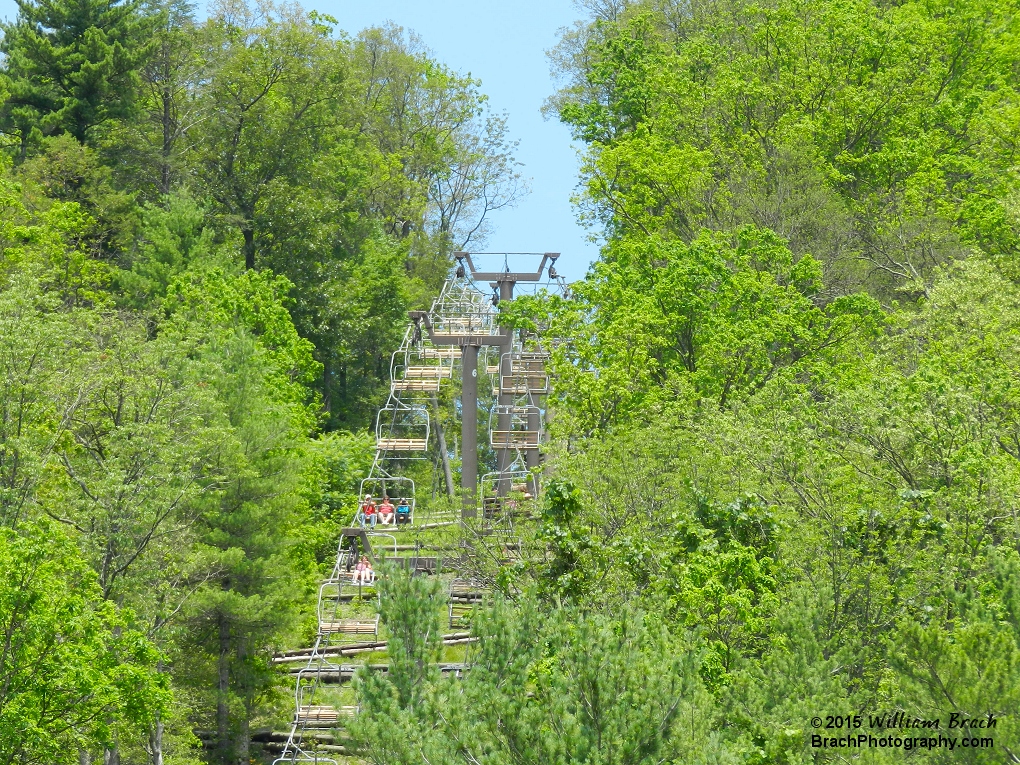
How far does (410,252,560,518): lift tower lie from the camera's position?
39781mm

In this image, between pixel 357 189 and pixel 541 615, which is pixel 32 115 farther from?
pixel 541 615

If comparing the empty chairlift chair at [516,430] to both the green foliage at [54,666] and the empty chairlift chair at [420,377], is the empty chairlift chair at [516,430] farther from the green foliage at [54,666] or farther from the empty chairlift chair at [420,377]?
the green foliage at [54,666]

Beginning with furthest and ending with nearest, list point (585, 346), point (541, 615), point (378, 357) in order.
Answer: point (378, 357) → point (585, 346) → point (541, 615)

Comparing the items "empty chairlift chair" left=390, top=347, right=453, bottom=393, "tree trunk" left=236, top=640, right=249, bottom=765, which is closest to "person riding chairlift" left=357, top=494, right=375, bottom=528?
"empty chairlift chair" left=390, top=347, right=453, bottom=393

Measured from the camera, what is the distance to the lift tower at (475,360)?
1566 inches

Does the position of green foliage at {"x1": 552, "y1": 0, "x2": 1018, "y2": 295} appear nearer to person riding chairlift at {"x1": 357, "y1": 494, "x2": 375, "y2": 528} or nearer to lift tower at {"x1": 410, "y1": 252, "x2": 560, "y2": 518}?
lift tower at {"x1": 410, "y1": 252, "x2": 560, "y2": 518}

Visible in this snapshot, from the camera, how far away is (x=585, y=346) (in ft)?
122

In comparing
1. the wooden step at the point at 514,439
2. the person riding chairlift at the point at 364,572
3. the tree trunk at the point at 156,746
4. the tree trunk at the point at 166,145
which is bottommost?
the tree trunk at the point at 156,746

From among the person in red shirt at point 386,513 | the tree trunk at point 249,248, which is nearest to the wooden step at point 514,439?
the person in red shirt at point 386,513

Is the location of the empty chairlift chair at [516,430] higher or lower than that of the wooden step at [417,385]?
lower

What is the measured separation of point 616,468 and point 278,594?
1090 centimetres

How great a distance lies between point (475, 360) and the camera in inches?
1649

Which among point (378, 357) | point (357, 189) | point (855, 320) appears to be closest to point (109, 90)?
point (357, 189)

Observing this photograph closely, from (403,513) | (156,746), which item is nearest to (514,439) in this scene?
(403,513)
